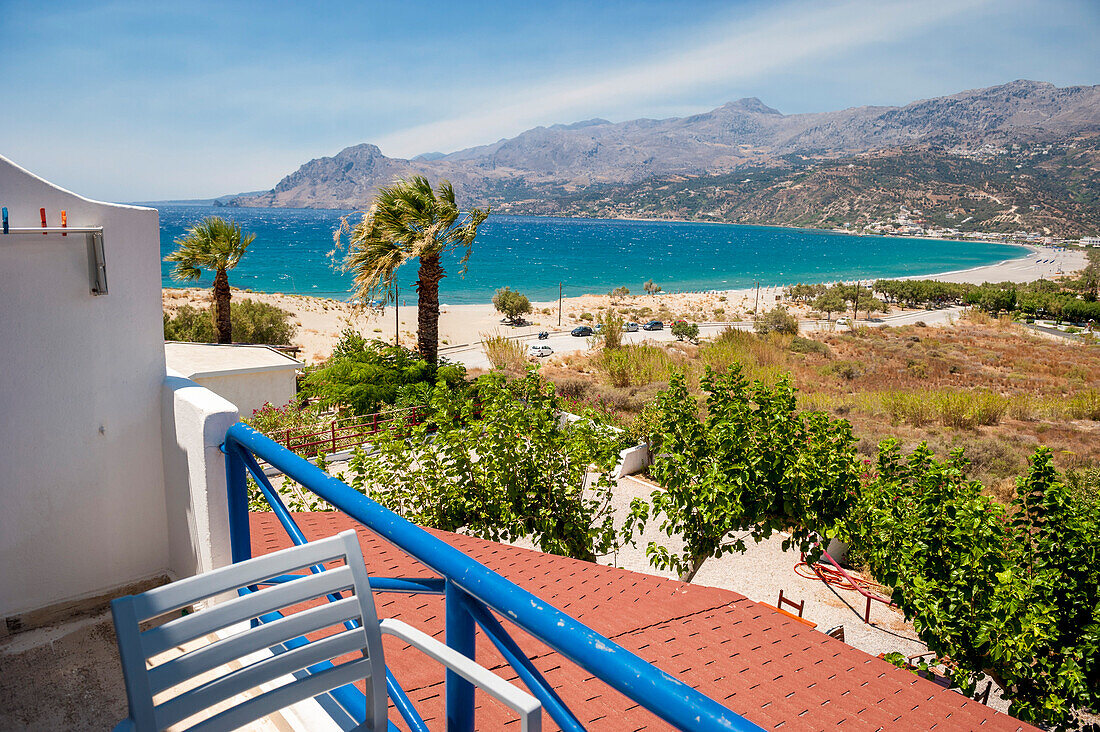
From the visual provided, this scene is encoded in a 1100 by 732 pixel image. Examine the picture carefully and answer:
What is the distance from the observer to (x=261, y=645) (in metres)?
1.25

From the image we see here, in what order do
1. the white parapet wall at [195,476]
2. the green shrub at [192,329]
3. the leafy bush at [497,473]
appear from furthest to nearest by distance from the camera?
the green shrub at [192,329], the leafy bush at [497,473], the white parapet wall at [195,476]

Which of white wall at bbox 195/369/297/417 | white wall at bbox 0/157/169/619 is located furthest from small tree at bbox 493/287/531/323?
white wall at bbox 0/157/169/619

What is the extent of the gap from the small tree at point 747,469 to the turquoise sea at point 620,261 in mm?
46155

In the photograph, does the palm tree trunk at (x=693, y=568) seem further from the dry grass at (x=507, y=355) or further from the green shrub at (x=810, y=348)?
the green shrub at (x=810, y=348)

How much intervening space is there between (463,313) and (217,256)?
1439 inches

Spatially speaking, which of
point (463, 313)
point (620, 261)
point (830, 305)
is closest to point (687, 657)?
point (463, 313)

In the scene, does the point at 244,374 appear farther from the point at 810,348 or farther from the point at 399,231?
the point at 810,348

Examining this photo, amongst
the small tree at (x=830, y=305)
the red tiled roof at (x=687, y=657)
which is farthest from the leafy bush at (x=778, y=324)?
the red tiled roof at (x=687, y=657)

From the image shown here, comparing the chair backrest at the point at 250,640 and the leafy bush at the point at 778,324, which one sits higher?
the chair backrest at the point at 250,640

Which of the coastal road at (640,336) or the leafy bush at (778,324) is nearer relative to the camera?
the coastal road at (640,336)

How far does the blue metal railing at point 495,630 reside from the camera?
83 centimetres

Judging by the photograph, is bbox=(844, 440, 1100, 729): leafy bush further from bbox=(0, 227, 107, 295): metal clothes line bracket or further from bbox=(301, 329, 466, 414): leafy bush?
bbox=(301, 329, 466, 414): leafy bush

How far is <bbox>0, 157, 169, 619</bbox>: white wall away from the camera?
2.78 m

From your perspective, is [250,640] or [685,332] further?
[685,332]
